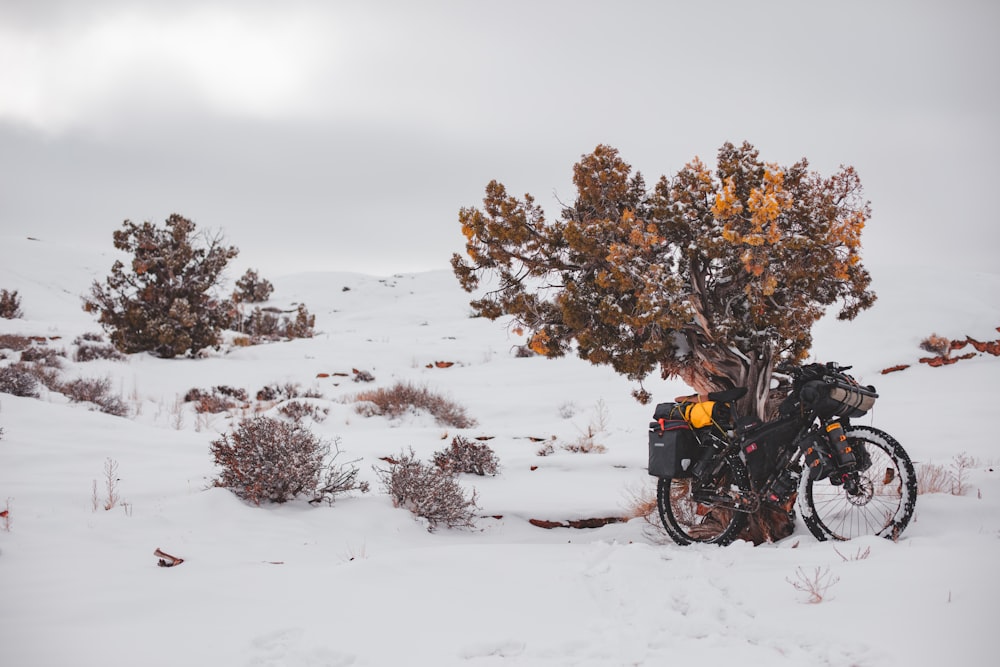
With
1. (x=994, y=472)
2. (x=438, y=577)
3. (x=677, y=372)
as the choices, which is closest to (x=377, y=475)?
(x=438, y=577)

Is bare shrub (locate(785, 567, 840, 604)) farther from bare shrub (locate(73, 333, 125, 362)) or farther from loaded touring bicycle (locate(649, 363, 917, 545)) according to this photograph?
bare shrub (locate(73, 333, 125, 362))

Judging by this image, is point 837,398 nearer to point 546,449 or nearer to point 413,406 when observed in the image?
point 546,449

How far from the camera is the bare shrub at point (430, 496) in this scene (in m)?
5.18

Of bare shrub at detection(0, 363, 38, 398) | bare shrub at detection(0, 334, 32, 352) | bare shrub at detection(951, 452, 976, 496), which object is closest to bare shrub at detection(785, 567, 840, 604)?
bare shrub at detection(951, 452, 976, 496)

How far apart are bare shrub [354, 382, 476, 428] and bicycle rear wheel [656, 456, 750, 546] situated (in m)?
5.93

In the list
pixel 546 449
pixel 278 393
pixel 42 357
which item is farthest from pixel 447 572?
pixel 42 357

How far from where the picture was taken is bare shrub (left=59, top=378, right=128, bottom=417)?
9.61 meters

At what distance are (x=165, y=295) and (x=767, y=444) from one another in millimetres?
16525

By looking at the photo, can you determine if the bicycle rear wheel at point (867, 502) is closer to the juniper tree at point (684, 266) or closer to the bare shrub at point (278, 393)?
the juniper tree at point (684, 266)

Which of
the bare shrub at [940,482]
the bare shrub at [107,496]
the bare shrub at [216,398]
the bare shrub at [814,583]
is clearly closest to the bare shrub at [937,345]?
the bare shrub at [940,482]

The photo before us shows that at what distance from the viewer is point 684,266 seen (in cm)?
505

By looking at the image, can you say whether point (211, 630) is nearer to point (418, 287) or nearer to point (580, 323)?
point (580, 323)

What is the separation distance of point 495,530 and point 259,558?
2.19 metres

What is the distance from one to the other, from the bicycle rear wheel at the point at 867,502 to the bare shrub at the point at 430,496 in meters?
2.88
